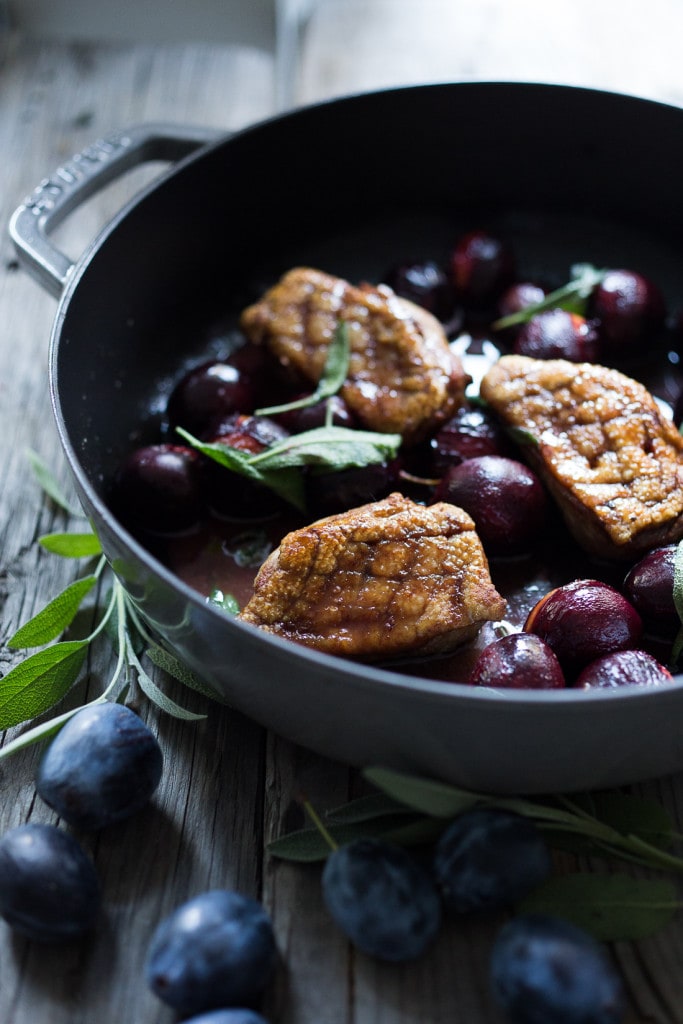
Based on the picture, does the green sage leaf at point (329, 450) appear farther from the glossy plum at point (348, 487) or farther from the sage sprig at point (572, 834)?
the sage sprig at point (572, 834)

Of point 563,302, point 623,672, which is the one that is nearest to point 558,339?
point 563,302

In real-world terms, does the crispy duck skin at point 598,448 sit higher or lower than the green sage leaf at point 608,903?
higher

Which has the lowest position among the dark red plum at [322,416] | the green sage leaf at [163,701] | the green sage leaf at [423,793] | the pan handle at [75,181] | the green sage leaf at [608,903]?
the green sage leaf at [163,701]

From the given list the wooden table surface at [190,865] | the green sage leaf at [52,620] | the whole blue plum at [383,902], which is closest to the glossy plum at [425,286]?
the wooden table surface at [190,865]

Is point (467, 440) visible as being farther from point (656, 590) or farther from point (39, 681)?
point (39, 681)

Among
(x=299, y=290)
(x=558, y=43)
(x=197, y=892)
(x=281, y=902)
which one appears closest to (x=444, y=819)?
(x=281, y=902)

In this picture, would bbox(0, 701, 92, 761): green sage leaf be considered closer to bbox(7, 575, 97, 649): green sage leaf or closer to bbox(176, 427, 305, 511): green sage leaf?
bbox(7, 575, 97, 649): green sage leaf
